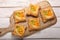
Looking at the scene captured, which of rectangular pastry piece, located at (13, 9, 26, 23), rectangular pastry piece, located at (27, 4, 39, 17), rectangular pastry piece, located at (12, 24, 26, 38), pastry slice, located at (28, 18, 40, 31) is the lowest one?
rectangular pastry piece, located at (12, 24, 26, 38)

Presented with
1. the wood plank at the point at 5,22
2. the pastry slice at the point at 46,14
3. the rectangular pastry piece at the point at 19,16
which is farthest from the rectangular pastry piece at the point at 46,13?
the wood plank at the point at 5,22

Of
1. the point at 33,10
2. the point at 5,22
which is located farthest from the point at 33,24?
the point at 5,22

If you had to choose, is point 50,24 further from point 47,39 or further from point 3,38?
point 3,38

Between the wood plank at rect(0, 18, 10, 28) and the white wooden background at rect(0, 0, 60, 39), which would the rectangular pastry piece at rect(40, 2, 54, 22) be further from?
the wood plank at rect(0, 18, 10, 28)

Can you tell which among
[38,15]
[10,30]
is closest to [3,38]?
[10,30]

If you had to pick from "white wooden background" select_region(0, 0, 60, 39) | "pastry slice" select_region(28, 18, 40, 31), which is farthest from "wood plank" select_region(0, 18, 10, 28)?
"pastry slice" select_region(28, 18, 40, 31)
